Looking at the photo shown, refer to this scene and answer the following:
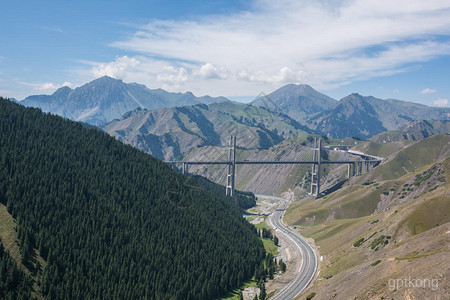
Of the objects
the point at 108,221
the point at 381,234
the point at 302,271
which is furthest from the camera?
the point at 108,221

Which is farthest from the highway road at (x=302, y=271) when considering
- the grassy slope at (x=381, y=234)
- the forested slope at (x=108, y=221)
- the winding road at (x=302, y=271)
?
the forested slope at (x=108, y=221)

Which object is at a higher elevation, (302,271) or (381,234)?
(381,234)

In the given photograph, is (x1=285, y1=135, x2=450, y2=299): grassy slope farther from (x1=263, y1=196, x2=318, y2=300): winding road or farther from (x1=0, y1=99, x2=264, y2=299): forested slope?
(x1=0, y1=99, x2=264, y2=299): forested slope

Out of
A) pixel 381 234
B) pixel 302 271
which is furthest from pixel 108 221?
pixel 381 234

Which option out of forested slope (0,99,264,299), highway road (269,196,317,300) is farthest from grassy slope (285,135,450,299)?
forested slope (0,99,264,299)

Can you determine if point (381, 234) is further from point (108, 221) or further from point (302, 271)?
point (108, 221)

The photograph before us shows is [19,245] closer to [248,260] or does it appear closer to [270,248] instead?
[248,260]

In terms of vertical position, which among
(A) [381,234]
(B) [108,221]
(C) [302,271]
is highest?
(A) [381,234]

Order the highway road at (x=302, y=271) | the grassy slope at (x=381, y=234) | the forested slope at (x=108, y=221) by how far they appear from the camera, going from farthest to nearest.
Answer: the highway road at (x=302, y=271) < the forested slope at (x=108, y=221) < the grassy slope at (x=381, y=234)

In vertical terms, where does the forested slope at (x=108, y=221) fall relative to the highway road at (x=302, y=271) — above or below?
above

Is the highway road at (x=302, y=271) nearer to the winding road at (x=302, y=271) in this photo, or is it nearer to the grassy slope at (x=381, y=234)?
the winding road at (x=302, y=271)
